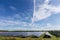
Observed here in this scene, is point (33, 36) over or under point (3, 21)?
under

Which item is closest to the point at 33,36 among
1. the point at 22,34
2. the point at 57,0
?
the point at 22,34

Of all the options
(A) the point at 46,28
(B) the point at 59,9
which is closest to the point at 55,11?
(B) the point at 59,9

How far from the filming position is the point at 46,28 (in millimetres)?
3506

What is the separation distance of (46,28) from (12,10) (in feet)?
2.15

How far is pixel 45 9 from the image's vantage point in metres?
3.50

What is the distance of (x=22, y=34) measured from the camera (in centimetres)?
351

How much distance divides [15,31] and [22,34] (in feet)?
0.43

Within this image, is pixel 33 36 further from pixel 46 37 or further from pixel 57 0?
pixel 57 0

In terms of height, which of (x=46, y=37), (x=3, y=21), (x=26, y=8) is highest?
(x=26, y=8)

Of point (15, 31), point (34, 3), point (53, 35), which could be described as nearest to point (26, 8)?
point (34, 3)

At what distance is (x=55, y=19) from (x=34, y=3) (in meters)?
0.46

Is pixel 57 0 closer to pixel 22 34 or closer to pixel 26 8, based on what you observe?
pixel 26 8

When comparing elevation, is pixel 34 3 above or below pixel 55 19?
above

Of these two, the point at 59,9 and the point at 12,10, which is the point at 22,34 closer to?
the point at 12,10
